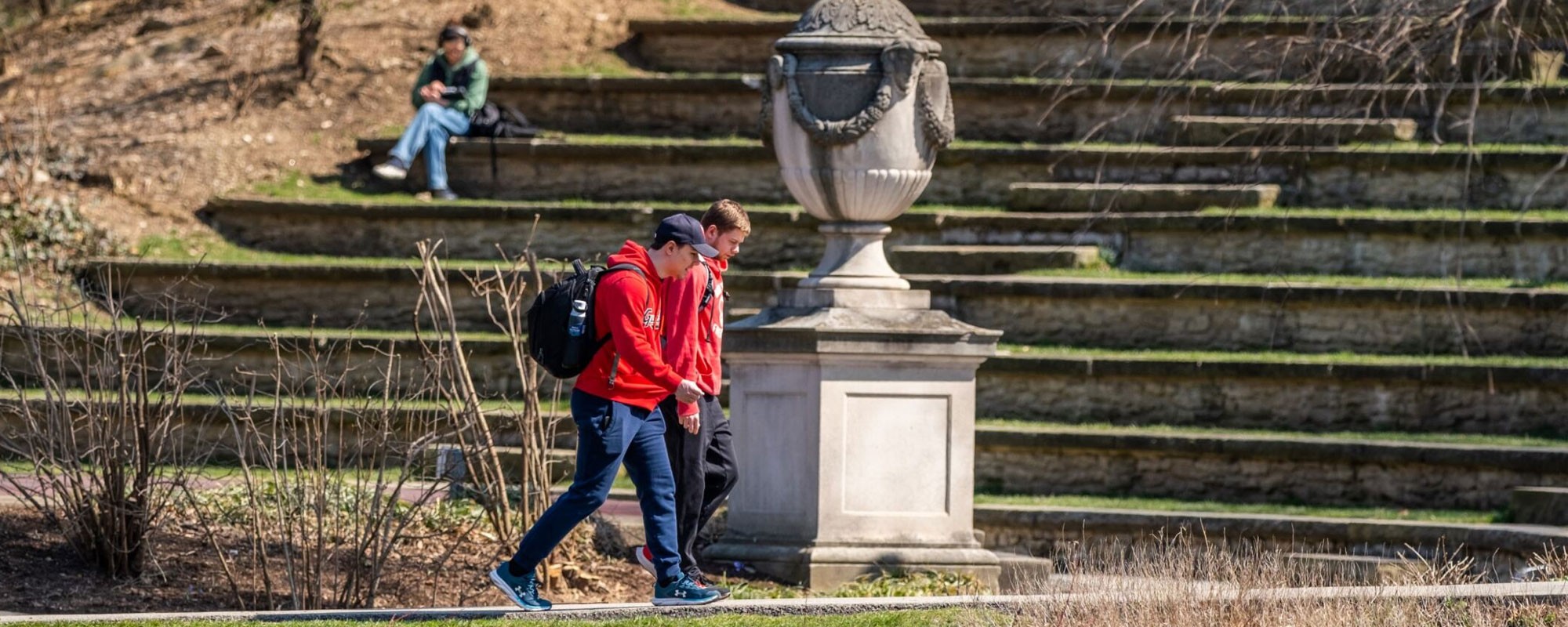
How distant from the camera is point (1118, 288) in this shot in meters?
13.3

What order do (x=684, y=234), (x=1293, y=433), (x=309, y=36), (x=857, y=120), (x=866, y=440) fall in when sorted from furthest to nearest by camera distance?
(x=309, y=36) → (x=1293, y=433) → (x=857, y=120) → (x=866, y=440) → (x=684, y=234)

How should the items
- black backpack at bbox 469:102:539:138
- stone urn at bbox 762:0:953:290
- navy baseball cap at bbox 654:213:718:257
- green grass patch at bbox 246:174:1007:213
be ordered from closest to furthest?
navy baseball cap at bbox 654:213:718:257
stone urn at bbox 762:0:953:290
green grass patch at bbox 246:174:1007:213
black backpack at bbox 469:102:539:138

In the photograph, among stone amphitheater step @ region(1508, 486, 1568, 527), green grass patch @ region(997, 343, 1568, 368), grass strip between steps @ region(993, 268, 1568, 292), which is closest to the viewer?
stone amphitheater step @ region(1508, 486, 1568, 527)

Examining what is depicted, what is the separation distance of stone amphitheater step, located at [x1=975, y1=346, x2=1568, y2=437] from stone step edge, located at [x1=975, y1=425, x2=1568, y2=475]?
42 cm

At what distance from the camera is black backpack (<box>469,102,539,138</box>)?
51.8 feet

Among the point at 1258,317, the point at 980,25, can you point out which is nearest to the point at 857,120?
the point at 1258,317

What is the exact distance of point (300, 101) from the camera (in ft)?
56.5

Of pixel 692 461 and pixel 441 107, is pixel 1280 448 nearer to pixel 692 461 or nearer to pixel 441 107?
pixel 692 461

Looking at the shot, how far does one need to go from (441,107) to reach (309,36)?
7.38 ft

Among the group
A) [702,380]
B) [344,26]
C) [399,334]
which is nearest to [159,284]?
[399,334]

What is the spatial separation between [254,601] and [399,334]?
5226mm

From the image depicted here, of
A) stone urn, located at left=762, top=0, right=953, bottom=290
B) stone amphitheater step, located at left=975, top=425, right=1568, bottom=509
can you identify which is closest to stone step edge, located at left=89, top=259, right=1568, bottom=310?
stone amphitheater step, located at left=975, top=425, right=1568, bottom=509

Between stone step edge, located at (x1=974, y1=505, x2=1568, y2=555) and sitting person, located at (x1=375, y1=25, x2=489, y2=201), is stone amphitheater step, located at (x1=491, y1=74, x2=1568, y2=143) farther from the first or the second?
stone step edge, located at (x1=974, y1=505, x2=1568, y2=555)

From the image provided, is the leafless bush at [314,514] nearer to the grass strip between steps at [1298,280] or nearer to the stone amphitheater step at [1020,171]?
the grass strip between steps at [1298,280]
